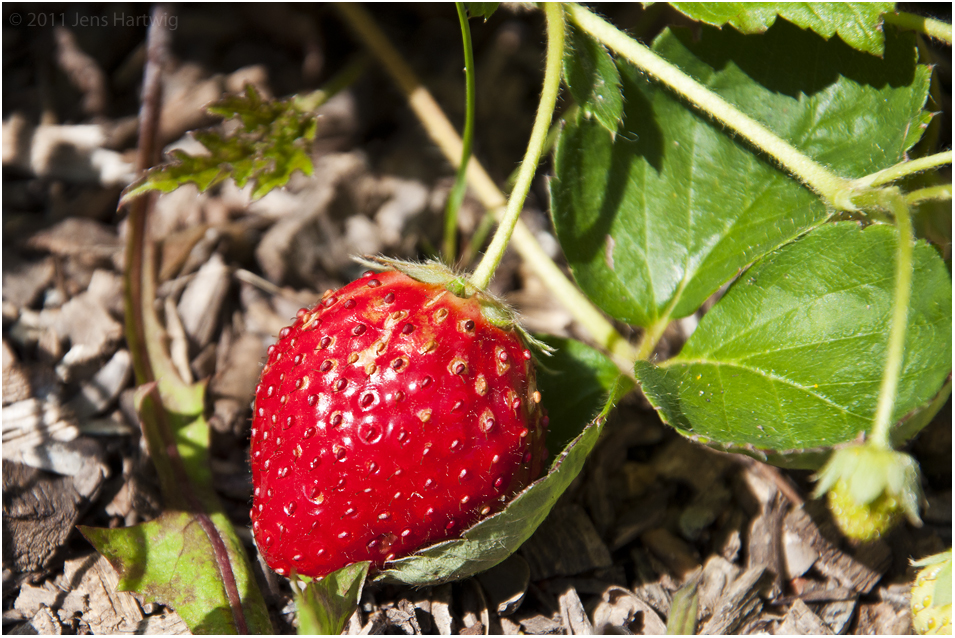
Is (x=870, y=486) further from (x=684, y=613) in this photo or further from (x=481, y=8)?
(x=481, y=8)

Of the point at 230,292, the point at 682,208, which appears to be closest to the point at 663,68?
the point at 682,208

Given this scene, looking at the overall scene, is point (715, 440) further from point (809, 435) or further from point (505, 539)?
point (505, 539)

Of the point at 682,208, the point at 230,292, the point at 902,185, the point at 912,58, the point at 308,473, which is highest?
the point at 912,58

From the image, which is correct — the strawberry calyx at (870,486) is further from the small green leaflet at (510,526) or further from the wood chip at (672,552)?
the wood chip at (672,552)

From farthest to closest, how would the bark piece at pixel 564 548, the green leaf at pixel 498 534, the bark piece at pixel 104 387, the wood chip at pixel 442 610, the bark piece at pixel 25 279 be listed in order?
the bark piece at pixel 25 279 < the bark piece at pixel 104 387 < the bark piece at pixel 564 548 < the wood chip at pixel 442 610 < the green leaf at pixel 498 534

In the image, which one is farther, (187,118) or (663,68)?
(187,118)

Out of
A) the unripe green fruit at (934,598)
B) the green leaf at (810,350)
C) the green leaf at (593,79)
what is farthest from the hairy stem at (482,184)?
the unripe green fruit at (934,598)
